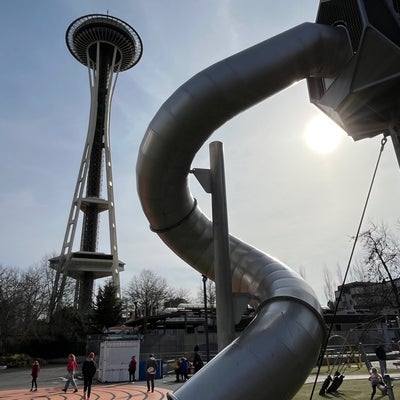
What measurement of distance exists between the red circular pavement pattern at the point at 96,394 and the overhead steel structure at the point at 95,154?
Answer: 113 feet

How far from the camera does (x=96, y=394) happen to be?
1496 centimetres

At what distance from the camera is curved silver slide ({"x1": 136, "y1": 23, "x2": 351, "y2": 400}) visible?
3703mm

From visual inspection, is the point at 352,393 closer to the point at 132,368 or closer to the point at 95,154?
the point at 132,368

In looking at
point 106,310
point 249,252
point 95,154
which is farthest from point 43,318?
point 249,252

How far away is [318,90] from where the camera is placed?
214 inches

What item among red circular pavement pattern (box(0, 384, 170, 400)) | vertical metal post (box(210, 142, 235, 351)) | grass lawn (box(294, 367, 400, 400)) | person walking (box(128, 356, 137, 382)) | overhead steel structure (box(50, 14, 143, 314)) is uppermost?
overhead steel structure (box(50, 14, 143, 314))

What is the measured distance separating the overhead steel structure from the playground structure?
159 feet

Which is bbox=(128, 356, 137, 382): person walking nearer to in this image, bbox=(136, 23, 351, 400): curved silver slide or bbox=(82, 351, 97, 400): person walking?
bbox=(82, 351, 97, 400): person walking

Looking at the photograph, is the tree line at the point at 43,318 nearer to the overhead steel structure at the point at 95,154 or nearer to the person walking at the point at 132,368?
the overhead steel structure at the point at 95,154

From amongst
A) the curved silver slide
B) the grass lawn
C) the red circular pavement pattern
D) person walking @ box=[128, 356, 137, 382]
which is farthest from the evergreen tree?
the curved silver slide

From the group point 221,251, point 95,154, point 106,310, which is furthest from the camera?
point 95,154

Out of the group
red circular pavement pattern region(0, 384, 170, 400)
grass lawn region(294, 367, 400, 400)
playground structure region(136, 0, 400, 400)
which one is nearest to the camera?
playground structure region(136, 0, 400, 400)

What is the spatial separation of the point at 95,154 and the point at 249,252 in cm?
6191

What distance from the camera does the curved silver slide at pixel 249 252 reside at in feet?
12.1
